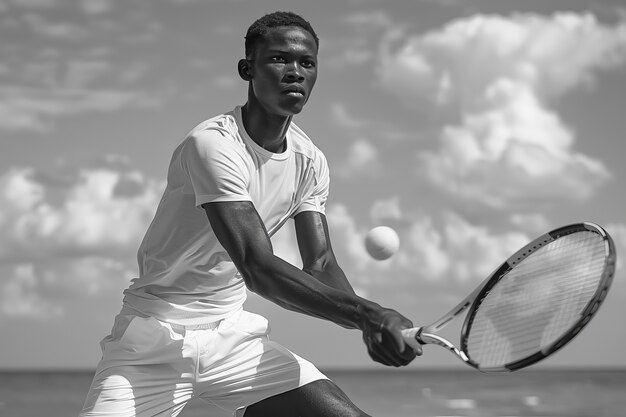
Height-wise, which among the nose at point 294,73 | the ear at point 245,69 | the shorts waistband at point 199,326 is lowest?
the shorts waistband at point 199,326

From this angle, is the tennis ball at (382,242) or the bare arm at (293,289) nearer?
the bare arm at (293,289)

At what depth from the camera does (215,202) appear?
11.1 feet

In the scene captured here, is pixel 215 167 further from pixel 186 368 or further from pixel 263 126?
pixel 186 368

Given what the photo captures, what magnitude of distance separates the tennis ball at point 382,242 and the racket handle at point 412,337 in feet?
14.3

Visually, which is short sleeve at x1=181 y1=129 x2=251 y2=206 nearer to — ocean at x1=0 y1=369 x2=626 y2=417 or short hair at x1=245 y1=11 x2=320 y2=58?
short hair at x1=245 y1=11 x2=320 y2=58

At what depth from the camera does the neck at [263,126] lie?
148 inches

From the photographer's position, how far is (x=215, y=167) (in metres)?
3.43

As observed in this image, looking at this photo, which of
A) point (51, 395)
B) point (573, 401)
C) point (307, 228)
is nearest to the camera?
point (307, 228)

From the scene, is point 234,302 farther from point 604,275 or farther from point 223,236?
point 604,275

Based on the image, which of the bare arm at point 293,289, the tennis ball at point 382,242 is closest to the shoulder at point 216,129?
the bare arm at point 293,289

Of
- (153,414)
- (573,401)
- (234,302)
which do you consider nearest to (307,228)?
(234,302)

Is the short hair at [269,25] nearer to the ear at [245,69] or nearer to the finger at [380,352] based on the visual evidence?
the ear at [245,69]

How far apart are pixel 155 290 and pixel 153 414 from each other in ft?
1.56

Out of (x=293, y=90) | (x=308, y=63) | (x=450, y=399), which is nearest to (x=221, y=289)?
(x=293, y=90)
